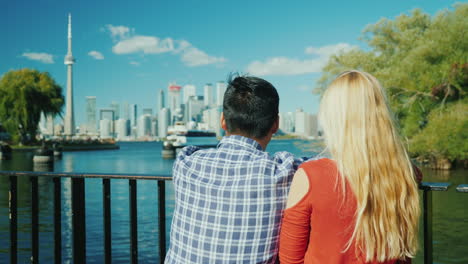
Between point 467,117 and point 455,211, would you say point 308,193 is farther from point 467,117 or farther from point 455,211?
point 467,117

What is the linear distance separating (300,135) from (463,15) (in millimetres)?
170095

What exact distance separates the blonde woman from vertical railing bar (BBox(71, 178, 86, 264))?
1962 mm

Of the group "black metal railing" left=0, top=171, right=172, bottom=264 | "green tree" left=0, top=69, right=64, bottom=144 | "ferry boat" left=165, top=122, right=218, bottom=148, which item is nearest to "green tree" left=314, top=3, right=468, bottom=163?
"black metal railing" left=0, top=171, right=172, bottom=264

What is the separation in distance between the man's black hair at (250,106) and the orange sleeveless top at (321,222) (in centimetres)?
29

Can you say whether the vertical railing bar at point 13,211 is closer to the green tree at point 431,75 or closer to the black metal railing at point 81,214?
the black metal railing at point 81,214

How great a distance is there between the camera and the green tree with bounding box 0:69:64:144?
5341 centimetres

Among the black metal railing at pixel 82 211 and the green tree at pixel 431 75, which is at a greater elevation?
the green tree at pixel 431 75

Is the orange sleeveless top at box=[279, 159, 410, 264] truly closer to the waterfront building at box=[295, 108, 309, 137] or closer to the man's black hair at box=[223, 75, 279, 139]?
the man's black hair at box=[223, 75, 279, 139]

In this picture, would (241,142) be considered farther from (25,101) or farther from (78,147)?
(78,147)

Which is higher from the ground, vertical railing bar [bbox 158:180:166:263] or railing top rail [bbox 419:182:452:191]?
railing top rail [bbox 419:182:452:191]

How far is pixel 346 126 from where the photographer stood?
5.32 feet

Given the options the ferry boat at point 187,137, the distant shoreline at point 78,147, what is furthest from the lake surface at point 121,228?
the ferry boat at point 187,137

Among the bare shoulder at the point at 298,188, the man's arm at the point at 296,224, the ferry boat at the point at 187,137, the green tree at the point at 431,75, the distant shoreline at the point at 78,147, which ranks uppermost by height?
the green tree at the point at 431,75

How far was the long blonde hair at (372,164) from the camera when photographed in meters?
1.59
